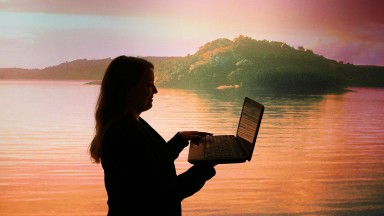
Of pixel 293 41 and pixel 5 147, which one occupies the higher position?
pixel 293 41

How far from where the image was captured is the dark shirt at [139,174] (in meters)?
1.31

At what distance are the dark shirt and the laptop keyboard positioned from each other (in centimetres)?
16

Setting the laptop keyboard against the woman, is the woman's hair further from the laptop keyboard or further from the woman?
the laptop keyboard

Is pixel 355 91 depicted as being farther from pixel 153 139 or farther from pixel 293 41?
pixel 153 139

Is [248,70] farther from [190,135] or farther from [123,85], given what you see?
[123,85]

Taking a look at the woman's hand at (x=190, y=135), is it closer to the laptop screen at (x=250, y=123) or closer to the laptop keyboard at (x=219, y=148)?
the laptop keyboard at (x=219, y=148)

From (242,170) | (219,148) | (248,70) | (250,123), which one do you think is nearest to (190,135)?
(219,148)

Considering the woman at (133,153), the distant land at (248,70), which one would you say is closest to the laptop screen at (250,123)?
the woman at (133,153)

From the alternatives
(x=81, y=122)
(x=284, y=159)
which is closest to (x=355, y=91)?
(x=81, y=122)

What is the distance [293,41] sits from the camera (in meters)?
12.5

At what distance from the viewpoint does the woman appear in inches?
51.8

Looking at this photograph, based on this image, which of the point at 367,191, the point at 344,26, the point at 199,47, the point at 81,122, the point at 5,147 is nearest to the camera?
the point at 367,191

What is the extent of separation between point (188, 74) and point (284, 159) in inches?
406

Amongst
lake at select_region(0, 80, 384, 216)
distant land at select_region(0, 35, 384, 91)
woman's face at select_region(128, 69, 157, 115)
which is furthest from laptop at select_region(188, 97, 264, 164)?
distant land at select_region(0, 35, 384, 91)
